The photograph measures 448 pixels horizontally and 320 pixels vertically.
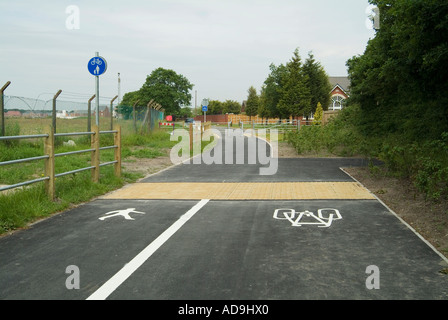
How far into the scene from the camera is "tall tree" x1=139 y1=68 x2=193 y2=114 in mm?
92312

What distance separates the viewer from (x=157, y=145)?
2280 centimetres

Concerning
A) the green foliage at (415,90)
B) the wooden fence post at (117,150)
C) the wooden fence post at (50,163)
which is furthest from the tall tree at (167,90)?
the wooden fence post at (50,163)

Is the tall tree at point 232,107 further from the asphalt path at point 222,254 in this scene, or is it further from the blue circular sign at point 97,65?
the asphalt path at point 222,254

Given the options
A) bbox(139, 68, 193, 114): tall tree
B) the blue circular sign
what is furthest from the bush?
bbox(139, 68, 193, 114): tall tree

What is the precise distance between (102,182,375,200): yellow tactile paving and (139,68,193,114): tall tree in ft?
270

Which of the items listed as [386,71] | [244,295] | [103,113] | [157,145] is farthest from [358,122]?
[244,295]

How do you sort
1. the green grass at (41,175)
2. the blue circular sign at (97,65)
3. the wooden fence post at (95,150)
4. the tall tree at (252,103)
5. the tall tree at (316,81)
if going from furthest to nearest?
the tall tree at (252,103), the tall tree at (316,81), the blue circular sign at (97,65), the wooden fence post at (95,150), the green grass at (41,175)

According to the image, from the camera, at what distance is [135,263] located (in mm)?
5148

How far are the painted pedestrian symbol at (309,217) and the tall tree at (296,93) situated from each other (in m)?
62.8

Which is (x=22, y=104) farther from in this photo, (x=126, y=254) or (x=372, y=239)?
(x=372, y=239)

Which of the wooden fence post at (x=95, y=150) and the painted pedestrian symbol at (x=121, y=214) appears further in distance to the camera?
the wooden fence post at (x=95, y=150)

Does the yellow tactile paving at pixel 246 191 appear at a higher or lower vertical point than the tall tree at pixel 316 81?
lower

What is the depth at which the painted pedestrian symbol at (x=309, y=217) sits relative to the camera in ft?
23.6
